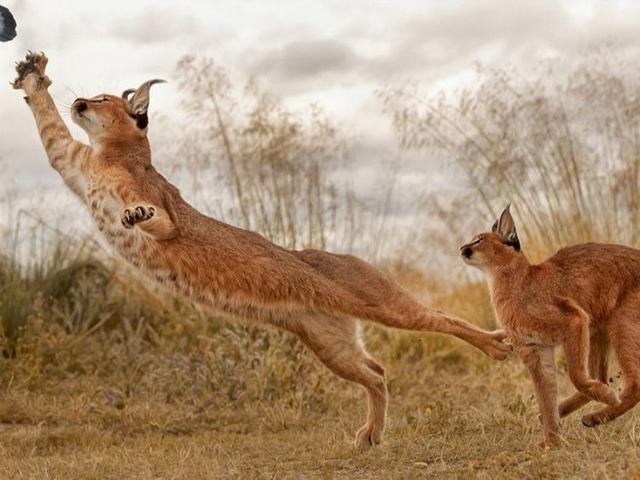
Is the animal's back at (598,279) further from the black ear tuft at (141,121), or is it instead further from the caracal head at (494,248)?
the black ear tuft at (141,121)

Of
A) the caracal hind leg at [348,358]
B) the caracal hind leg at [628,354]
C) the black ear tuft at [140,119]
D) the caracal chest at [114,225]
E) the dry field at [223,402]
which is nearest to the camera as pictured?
the caracal hind leg at [628,354]

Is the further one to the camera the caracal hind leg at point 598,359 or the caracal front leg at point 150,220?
the caracal hind leg at point 598,359

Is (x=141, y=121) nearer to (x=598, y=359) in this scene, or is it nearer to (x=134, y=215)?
(x=134, y=215)

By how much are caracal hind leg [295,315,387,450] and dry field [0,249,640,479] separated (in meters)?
0.21

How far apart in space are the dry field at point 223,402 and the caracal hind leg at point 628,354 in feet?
0.71

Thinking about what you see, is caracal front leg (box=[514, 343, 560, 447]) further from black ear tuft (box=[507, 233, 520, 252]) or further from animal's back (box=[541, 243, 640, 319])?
black ear tuft (box=[507, 233, 520, 252])

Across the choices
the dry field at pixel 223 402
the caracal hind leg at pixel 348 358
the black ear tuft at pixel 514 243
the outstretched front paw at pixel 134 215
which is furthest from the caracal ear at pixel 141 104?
the black ear tuft at pixel 514 243

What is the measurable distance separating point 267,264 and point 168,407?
7.94ft

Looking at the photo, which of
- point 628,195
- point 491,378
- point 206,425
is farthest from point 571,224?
point 206,425

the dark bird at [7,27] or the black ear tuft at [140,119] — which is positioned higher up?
the dark bird at [7,27]

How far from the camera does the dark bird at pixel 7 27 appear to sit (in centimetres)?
630

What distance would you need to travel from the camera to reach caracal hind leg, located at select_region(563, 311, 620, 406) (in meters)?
5.13

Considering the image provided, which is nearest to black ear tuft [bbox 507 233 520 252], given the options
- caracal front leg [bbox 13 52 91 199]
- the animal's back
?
the animal's back

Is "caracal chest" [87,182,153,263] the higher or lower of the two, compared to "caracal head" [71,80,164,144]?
lower
